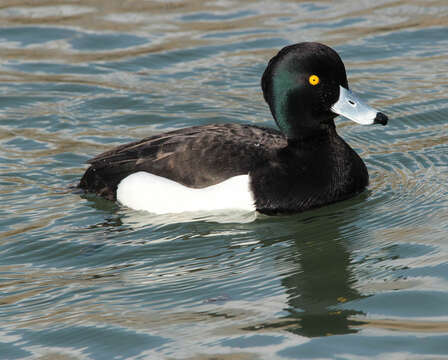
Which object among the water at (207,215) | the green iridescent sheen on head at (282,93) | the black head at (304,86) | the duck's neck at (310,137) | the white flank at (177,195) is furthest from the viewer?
the duck's neck at (310,137)

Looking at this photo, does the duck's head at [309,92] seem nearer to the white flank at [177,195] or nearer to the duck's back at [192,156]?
the duck's back at [192,156]

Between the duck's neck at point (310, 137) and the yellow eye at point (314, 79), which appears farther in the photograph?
the duck's neck at point (310, 137)

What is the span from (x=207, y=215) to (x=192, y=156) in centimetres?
44

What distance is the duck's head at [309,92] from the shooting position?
6.62 m

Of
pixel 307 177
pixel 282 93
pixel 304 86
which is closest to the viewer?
pixel 307 177

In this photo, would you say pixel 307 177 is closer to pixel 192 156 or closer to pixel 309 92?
pixel 309 92

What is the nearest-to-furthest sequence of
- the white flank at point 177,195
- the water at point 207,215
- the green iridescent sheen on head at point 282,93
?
the water at point 207,215
the white flank at point 177,195
the green iridescent sheen on head at point 282,93

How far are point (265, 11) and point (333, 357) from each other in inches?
301

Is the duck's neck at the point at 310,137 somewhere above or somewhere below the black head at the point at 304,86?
below

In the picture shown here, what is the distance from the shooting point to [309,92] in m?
6.73

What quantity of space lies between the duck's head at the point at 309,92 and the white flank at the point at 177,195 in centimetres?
72

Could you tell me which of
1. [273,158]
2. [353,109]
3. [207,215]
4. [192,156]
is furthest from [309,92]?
[207,215]

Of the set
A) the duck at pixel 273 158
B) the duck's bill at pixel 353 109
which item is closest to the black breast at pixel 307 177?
the duck at pixel 273 158

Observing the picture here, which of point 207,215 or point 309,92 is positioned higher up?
point 309,92
